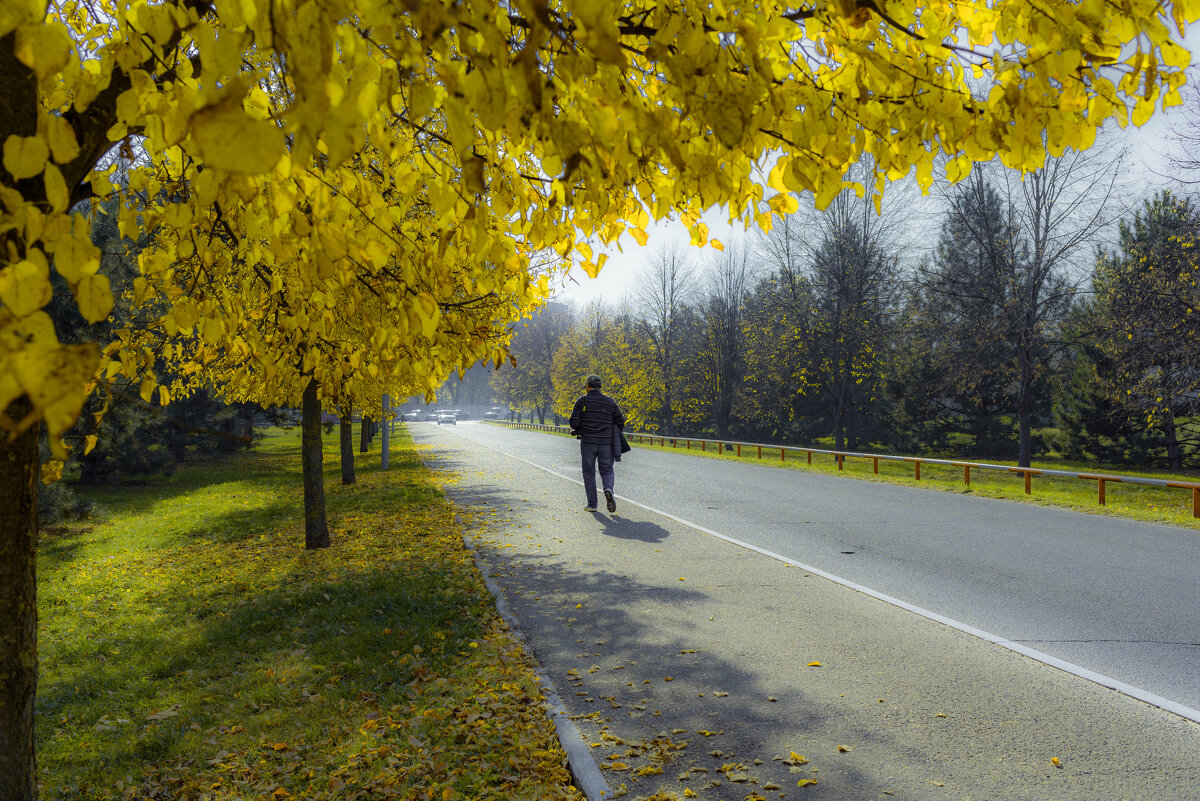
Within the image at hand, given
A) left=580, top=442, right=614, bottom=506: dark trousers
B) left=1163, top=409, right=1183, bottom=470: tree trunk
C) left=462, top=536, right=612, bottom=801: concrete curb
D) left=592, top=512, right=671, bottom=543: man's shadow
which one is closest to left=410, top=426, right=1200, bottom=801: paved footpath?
left=462, top=536, right=612, bottom=801: concrete curb

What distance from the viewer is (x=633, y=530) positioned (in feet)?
31.7

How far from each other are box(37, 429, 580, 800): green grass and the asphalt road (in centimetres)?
362

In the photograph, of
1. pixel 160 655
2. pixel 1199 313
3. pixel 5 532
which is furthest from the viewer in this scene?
pixel 1199 313

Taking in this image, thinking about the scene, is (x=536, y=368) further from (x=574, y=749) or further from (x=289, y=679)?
(x=574, y=749)

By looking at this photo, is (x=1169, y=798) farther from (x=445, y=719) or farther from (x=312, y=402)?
(x=312, y=402)

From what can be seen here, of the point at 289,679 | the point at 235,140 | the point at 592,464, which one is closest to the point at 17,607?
the point at 235,140

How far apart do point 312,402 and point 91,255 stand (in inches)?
350

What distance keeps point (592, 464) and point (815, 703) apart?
7.75m

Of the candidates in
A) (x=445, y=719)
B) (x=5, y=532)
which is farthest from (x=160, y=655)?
(x=5, y=532)

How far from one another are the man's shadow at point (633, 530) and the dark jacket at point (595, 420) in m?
1.26

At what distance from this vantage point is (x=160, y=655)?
226 inches

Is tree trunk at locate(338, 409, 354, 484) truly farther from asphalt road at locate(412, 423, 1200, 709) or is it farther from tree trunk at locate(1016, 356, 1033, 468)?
tree trunk at locate(1016, 356, 1033, 468)

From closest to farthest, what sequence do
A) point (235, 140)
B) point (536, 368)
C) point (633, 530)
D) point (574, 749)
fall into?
point (235, 140)
point (574, 749)
point (633, 530)
point (536, 368)

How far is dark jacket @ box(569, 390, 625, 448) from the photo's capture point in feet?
36.9
